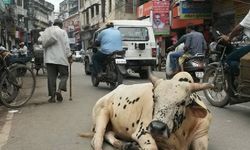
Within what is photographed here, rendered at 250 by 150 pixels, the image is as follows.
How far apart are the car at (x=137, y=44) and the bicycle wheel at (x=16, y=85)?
6.30m

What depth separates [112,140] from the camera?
530 centimetres

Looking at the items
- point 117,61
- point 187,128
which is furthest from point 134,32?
point 187,128

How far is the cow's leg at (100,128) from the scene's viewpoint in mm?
5207

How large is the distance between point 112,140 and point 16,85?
4.71 metres

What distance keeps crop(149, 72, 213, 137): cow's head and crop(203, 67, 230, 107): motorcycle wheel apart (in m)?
4.40

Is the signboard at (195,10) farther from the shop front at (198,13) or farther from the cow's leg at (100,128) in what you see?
the cow's leg at (100,128)

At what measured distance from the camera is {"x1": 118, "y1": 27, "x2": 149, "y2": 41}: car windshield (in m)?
16.2

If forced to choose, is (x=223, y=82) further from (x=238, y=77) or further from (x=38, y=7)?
(x=38, y=7)

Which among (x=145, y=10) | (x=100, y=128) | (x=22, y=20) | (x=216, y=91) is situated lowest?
(x=100, y=128)

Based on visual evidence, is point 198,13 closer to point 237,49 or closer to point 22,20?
point 237,49

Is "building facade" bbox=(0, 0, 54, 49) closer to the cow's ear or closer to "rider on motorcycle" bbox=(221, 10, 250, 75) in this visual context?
"rider on motorcycle" bbox=(221, 10, 250, 75)

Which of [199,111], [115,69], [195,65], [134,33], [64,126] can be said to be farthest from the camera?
[134,33]

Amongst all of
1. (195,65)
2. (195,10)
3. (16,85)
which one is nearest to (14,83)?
(16,85)

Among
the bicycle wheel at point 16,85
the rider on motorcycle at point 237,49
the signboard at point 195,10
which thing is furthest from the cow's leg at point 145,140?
the signboard at point 195,10
